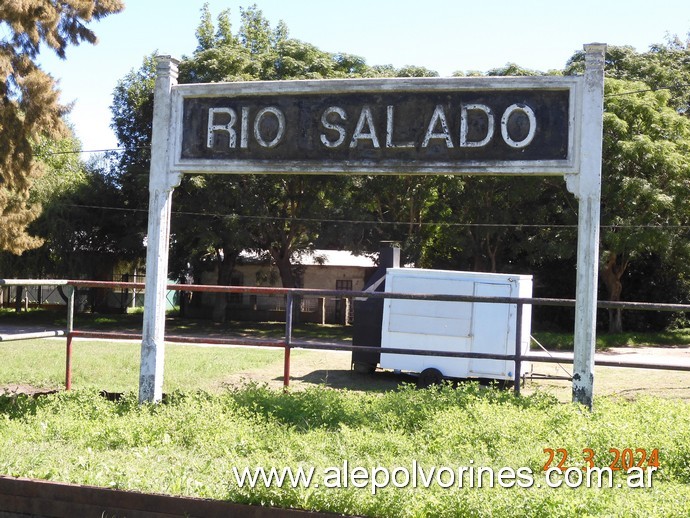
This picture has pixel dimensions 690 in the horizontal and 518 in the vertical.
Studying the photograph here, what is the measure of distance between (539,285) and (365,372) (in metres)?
20.8

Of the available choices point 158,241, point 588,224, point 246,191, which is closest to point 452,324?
point 588,224

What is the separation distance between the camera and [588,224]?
23.1ft

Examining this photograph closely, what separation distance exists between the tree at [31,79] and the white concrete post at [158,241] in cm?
1271

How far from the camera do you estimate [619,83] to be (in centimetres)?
2791

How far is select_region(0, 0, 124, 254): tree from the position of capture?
19141 mm

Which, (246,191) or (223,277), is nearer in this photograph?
(246,191)

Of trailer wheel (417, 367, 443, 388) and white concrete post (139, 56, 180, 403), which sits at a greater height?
white concrete post (139, 56, 180, 403)

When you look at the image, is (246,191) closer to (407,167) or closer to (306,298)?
(306,298)

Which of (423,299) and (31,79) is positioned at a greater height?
(31,79)

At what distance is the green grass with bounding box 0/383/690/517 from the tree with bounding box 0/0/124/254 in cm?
1412

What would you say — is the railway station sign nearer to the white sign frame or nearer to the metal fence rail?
the white sign frame

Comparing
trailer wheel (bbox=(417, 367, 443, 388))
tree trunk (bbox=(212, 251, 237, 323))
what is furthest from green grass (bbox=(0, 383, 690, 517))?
tree trunk (bbox=(212, 251, 237, 323))

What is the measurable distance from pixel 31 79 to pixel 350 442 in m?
17.3

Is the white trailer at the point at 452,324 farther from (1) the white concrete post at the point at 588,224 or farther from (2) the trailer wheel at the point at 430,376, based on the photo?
(1) the white concrete post at the point at 588,224
